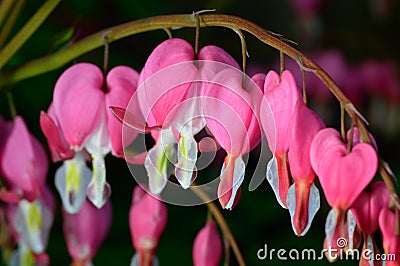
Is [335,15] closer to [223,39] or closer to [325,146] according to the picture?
[223,39]

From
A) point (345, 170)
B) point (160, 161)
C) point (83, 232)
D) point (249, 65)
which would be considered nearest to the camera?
point (345, 170)

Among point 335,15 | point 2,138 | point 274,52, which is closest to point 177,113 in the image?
point 2,138

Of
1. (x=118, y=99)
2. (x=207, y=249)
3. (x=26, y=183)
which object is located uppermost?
(x=118, y=99)

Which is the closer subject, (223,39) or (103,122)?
(103,122)

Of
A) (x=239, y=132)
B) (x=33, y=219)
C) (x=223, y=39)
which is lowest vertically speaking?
(x=33, y=219)

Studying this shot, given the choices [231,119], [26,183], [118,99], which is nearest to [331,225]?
[231,119]

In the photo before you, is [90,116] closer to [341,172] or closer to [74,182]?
[74,182]
